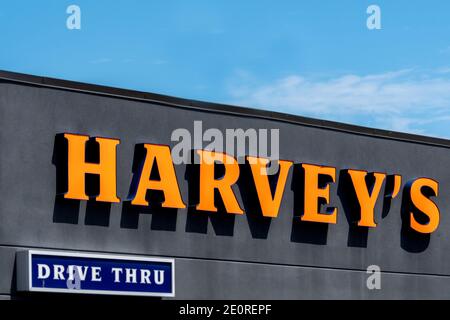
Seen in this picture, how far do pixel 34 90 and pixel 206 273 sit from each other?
5929 mm

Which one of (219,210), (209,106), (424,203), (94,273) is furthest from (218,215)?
(424,203)

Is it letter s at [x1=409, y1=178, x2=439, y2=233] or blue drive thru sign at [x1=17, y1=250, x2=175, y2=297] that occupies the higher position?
letter s at [x1=409, y1=178, x2=439, y2=233]

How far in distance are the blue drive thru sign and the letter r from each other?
1313 millimetres

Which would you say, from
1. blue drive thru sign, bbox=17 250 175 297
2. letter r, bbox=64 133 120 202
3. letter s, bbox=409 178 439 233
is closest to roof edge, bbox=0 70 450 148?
letter r, bbox=64 133 120 202

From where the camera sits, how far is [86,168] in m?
22.9

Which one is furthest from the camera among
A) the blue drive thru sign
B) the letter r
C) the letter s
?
the letter s

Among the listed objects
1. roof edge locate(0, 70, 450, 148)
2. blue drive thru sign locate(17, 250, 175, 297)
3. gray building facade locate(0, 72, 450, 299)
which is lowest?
blue drive thru sign locate(17, 250, 175, 297)

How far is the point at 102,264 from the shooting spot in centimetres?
2291

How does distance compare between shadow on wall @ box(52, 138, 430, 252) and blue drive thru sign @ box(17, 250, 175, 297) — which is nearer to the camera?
blue drive thru sign @ box(17, 250, 175, 297)

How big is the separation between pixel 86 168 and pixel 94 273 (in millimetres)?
2271

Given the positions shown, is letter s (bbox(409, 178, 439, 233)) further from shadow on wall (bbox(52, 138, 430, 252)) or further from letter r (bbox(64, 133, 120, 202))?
letter r (bbox(64, 133, 120, 202))

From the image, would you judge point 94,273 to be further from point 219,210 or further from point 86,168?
point 219,210

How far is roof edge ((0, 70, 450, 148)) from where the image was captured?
22.8 m

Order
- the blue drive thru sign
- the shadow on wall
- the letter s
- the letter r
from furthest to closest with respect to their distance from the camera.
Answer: the letter s < the shadow on wall < the letter r < the blue drive thru sign
